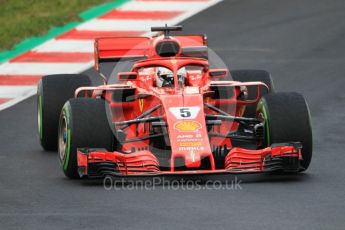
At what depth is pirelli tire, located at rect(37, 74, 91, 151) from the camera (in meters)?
13.5

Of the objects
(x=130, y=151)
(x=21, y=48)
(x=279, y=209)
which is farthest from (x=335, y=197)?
(x=21, y=48)

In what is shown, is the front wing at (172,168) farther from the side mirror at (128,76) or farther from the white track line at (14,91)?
the white track line at (14,91)

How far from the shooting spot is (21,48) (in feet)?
64.6

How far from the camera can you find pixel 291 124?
11.7 m

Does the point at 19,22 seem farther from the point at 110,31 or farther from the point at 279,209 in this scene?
the point at 279,209

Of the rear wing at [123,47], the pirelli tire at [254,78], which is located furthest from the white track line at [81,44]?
the pirelli tire at [254,78]

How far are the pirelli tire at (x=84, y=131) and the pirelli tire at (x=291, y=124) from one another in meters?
1.48

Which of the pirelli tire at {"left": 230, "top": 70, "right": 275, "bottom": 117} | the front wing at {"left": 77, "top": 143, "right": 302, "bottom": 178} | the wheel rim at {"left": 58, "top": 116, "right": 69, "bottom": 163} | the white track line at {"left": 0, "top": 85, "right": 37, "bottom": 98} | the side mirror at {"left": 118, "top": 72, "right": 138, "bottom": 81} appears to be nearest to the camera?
the front wing at {"left": 77, "top": 143, "right": 302, "bottom": 178}

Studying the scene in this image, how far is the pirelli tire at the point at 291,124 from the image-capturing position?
38.3 ft

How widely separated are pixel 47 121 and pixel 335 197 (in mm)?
3943

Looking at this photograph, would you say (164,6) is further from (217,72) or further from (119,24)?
(217,72)

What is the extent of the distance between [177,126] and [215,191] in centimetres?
84

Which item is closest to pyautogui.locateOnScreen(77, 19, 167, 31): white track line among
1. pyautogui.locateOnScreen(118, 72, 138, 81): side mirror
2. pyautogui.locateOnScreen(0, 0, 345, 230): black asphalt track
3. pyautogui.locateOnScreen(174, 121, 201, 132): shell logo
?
pyautogui.locateOnScreen(0, 0, 345, 230): black asphalt track

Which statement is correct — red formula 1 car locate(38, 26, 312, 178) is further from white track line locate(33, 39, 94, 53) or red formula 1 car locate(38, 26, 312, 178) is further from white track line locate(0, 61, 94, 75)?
white track line locate(33, 39, 94, 53)
